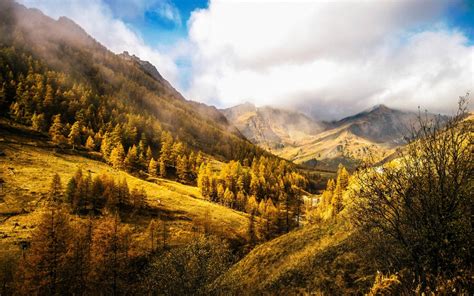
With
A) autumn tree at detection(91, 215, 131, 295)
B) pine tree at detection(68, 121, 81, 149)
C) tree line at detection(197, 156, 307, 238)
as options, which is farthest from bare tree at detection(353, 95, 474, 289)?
pine tree at detection(68, 121, 81, 149)

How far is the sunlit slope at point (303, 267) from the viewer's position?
2108cm

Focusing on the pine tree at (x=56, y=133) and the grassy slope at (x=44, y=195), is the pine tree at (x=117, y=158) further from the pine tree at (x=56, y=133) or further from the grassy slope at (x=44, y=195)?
the pine tree at (x=56, y=133)

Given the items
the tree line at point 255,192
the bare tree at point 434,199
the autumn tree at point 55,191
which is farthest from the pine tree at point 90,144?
the bare tree at point 434,199

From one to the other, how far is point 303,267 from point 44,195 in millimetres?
79483

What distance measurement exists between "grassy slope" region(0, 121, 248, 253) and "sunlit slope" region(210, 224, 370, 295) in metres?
50.6

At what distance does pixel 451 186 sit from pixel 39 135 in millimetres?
148592

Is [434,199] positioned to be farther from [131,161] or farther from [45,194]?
[131,161]

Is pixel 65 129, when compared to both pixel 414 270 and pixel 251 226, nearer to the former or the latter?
pixel 251 226

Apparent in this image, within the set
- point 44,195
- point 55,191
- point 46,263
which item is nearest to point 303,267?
point 46,263

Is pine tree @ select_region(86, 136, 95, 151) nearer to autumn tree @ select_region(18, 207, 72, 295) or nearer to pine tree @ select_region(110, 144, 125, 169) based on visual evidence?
pine tree @ select_region(110, 144, 125, 169)

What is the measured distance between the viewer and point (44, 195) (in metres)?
78.3

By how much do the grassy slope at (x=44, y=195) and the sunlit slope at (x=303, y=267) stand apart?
166 feet

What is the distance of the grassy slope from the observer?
68169mm

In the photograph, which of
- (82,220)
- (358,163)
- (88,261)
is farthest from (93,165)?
(358,163)
